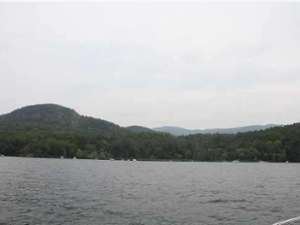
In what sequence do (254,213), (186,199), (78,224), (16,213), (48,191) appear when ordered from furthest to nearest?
(48,191) → (186,199) → (254,213) → (16,213) → (78,224)

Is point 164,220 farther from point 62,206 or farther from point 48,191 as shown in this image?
point 48,191

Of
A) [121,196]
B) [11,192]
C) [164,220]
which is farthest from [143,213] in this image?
[11,192]

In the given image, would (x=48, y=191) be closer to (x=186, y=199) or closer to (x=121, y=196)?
(x=121, y=196)

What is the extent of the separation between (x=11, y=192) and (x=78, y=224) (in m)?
29.8

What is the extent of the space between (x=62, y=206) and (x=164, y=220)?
1514cm

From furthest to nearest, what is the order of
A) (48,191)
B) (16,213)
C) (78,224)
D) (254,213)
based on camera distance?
(48,191)
(254,213)
(16,213)
(78,224)

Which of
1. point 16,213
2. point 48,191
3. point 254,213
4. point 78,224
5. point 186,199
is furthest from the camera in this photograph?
point 48,191

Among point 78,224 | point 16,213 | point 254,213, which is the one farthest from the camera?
point 254,213

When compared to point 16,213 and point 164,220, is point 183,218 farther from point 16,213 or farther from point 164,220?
point 16,213

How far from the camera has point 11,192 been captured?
243 feet

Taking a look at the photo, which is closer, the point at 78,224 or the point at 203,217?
the point at 78,224

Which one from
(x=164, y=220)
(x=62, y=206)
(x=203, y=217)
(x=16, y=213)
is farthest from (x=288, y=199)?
(x=16, y=213)

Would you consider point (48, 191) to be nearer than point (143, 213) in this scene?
No

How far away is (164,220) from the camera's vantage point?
50.9 meters
